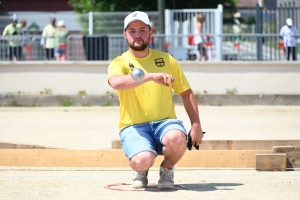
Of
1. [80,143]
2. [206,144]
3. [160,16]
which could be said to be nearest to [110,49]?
[160,16]

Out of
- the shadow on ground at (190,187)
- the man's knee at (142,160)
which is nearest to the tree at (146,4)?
the shadow on ground at (190,187)

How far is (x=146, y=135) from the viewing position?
23.8ft

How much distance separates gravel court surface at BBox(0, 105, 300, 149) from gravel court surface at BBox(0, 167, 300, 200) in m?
2.21

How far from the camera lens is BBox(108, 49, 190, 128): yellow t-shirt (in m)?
7.27

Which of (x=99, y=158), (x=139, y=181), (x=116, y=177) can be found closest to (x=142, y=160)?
(x=139, y=181)

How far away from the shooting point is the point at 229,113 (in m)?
16.5

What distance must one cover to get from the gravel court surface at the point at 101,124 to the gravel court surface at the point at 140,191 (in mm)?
2206

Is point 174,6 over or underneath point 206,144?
over

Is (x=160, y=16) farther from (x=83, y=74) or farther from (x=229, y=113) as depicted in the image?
(x=229, y=113)

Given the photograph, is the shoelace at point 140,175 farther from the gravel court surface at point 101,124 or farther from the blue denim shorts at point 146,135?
the gravel court surface at point 101,124

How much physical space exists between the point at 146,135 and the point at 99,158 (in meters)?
1.77

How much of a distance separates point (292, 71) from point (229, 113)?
3.38m

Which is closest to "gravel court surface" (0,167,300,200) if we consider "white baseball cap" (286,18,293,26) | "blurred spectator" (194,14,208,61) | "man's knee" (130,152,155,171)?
"man's knee" (130,152,155,171)

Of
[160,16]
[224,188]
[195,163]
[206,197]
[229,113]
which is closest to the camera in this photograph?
[206,197]
